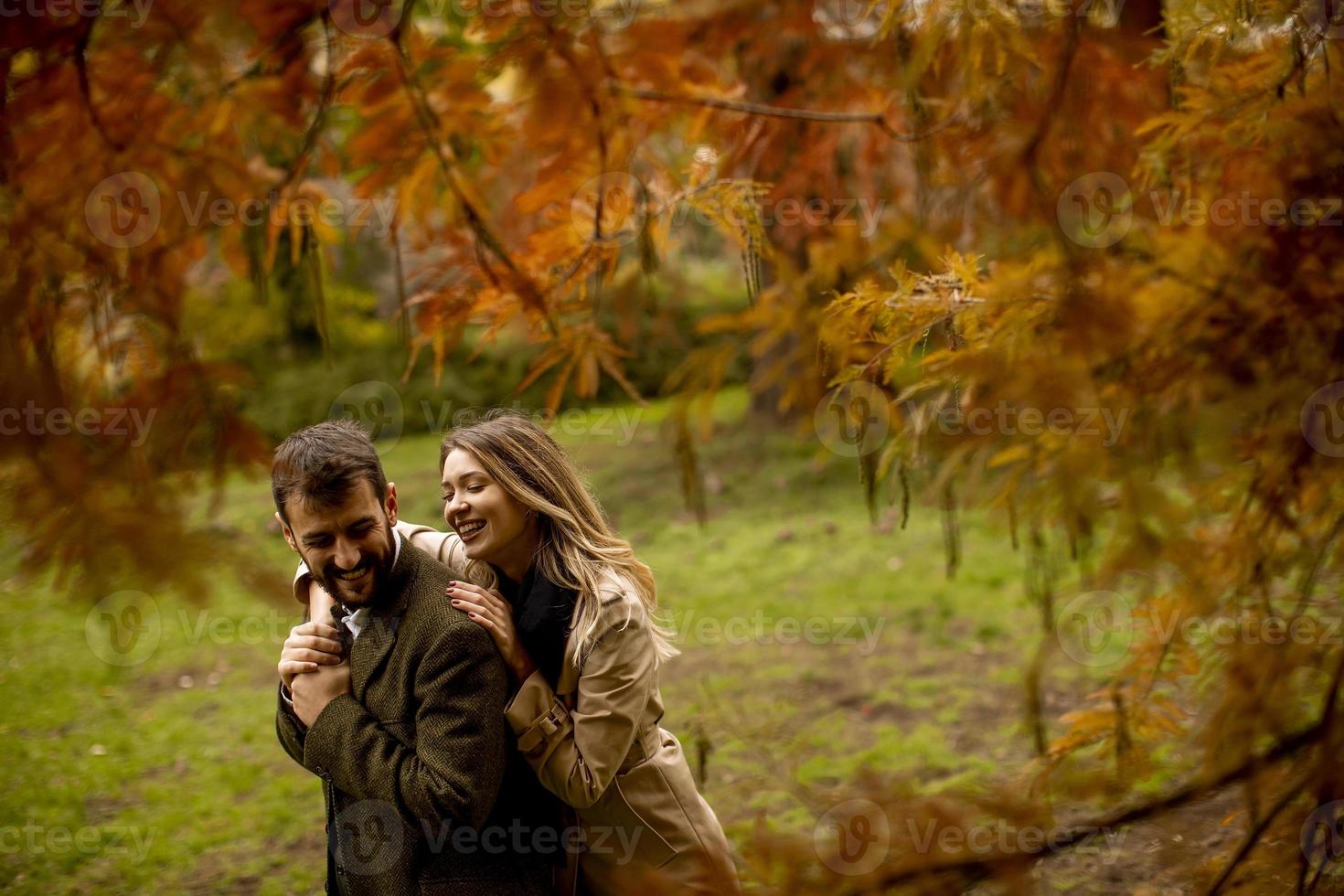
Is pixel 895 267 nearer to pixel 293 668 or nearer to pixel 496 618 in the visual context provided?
pixel 496 618

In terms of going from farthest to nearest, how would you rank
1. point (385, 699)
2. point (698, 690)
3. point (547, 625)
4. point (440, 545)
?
point (698, 690), point (440, 545), point (547, 625), point (385, 699)

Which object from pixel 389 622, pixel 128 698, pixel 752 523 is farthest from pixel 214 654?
pixel 389 622

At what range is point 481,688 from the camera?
2027 millimetres

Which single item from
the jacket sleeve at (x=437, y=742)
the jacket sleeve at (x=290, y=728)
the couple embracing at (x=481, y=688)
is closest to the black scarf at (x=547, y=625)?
the couple embracing at (x=481, y=688)

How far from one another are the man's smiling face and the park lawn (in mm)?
1029

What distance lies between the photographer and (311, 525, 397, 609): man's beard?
6.76 ft

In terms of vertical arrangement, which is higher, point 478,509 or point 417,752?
point 478,509

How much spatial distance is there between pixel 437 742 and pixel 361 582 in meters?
0.37

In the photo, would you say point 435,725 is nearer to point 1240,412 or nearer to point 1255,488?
point 1240,412

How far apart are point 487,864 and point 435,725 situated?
13.7 inches

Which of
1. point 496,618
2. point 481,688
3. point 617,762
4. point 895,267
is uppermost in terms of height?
point 895,267

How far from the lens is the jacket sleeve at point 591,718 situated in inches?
81.7

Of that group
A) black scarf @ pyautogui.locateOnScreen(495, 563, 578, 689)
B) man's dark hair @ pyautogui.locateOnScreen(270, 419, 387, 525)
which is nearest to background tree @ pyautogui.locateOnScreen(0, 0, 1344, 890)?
man's dark hair @ pyautogui.locateOnScreen(270, 419, 387, 525)

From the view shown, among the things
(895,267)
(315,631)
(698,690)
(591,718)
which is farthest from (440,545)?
(698,690)
